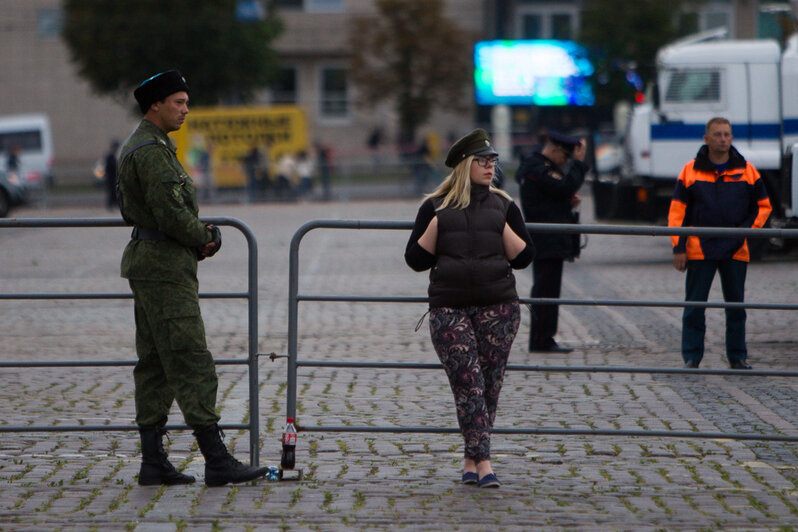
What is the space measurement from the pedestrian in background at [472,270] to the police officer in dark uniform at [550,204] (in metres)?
3.97

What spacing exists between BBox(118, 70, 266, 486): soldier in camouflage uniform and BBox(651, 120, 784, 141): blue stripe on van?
13.6 metres

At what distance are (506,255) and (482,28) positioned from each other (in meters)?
48.0

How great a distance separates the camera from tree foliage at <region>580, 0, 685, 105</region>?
120 ft

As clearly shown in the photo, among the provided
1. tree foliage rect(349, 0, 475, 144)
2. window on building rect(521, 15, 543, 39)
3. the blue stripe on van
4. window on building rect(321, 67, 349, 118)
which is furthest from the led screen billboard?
the blue stripe on van

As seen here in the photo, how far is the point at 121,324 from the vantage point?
12172mm

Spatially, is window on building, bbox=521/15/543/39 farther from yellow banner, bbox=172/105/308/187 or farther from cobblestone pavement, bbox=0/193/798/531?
cobblestone pavement, bbox=0/193/798/531

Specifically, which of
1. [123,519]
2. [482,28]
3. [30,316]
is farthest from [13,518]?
[482,28]

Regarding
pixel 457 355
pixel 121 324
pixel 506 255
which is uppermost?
pixel 506 255

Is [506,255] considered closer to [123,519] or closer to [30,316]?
[123,519]

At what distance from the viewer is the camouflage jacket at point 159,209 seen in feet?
18.0

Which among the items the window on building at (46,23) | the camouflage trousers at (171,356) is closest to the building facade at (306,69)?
the window on building at (46,23)

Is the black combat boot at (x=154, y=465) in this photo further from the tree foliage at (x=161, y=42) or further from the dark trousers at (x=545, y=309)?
the tree foliage at (x=161, y=42)

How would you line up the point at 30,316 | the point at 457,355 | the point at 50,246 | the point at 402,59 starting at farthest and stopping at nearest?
the point at 402,59
the point at 50,246
the point at 30,316
the point at 457,355

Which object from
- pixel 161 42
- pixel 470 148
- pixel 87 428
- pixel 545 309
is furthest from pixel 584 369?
pixel 161 42
